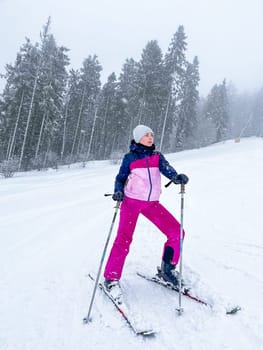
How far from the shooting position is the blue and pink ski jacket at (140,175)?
3836 millimetres

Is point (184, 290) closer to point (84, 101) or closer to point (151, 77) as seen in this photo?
point (151, 77)

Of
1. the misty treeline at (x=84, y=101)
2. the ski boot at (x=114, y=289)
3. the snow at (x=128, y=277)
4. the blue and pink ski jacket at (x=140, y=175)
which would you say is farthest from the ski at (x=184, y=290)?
the misty treeline at (x=84, y=101)

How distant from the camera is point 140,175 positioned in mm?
3838

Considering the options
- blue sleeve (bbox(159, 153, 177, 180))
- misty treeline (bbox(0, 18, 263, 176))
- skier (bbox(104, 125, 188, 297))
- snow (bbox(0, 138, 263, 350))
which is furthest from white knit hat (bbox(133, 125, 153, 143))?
misty treeline (bbox(0, 18, 263, 176))

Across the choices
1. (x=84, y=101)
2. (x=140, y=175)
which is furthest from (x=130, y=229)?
(x=84, y=101)

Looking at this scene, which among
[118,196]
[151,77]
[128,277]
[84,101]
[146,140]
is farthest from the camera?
[84,101]

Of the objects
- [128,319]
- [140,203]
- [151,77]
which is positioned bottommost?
[128,319]

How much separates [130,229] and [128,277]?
2.94ft

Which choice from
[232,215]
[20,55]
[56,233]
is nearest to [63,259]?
[56,233]

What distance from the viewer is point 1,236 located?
19.1ft

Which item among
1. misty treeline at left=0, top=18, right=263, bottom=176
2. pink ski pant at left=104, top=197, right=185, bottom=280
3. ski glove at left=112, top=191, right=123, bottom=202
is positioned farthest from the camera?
misty treeline at left=0, top=18, right=263, bottom=176

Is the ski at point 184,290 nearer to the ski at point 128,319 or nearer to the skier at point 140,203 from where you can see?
the skier at point 140,203

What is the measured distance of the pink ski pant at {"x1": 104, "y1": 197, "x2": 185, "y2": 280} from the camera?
150 inches

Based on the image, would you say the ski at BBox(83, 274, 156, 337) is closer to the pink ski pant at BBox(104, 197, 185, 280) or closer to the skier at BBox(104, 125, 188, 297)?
the skier at BBox(104, 125, 188, 297)
